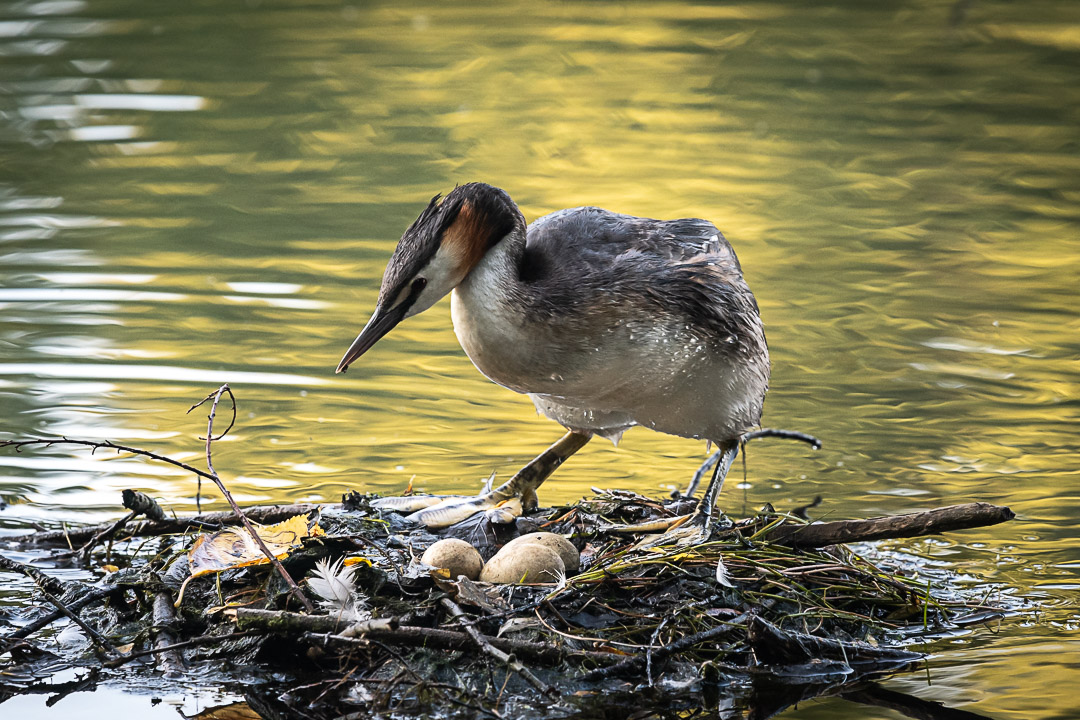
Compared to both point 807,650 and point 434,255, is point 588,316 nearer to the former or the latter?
point 434,255

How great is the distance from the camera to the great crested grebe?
577 centimetres

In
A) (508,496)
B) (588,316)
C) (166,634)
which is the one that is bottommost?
(508,496)

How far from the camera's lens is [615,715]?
4.90 meters

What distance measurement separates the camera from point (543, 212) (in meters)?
12.7

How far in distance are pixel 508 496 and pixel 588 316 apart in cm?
119

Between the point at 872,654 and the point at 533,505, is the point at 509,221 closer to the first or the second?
the point at 533,505

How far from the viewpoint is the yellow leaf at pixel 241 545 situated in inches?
218

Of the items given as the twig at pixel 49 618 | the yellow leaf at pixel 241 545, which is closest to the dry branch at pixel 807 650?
the yellow leaf at pixel 241 545

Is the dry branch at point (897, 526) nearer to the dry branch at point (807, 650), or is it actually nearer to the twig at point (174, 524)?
the dry branch at point (807, 650)

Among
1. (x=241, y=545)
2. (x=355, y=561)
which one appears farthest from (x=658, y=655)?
(x=241, y=545)

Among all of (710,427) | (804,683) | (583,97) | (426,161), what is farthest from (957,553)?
(583,97)

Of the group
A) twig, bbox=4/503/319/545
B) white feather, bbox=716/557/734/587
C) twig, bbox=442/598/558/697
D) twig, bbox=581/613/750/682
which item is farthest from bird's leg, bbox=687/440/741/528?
twig, bbox=4/503/319/545

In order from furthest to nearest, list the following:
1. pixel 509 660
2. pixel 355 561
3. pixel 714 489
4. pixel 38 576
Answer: pixel 714 489 → pixel 38 576 → pixel 355 561 → pixel 509 660

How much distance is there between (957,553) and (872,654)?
149cm
